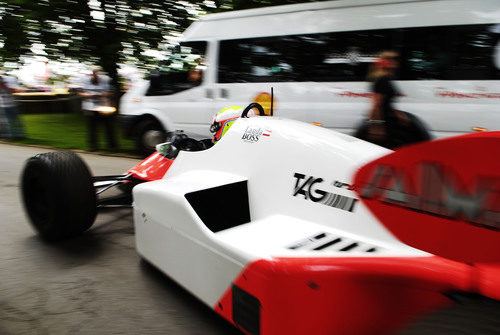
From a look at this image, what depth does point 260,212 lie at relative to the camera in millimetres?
1966

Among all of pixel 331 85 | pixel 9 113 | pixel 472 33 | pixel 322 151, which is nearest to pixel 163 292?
pixel 322 151

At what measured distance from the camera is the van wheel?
265 inches

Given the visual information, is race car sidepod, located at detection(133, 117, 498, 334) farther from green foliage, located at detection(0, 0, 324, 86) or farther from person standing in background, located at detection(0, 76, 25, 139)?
person standing in background, located at detection(0, 76, 25, 139)

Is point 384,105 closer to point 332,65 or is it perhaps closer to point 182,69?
point 332,65

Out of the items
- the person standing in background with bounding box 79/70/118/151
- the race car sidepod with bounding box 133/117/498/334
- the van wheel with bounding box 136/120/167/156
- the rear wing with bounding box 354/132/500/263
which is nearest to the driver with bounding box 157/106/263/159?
the race car sidepod with bounding box 133/117/498/334

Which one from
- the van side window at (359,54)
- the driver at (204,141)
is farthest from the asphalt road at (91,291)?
the van side window at (359,54)

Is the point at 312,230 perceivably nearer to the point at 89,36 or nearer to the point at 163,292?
the point at 163,292

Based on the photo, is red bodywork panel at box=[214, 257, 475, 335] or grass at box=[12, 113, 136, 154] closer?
red bodywork panel at box=[214, 257, 475, 335]

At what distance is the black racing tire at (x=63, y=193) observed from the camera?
101 inches

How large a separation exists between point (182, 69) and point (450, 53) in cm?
388

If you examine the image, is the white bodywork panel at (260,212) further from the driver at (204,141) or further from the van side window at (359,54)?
the van side window at (359,54)

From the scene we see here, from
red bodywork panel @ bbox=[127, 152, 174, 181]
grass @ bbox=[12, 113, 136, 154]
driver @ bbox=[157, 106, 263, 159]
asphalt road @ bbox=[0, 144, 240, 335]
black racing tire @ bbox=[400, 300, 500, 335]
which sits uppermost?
driver @ bbox=[157, 106, 263, 159]

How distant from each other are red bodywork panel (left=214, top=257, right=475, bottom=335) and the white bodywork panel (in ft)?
0.25

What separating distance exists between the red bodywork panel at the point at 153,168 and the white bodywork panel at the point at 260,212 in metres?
0.61
